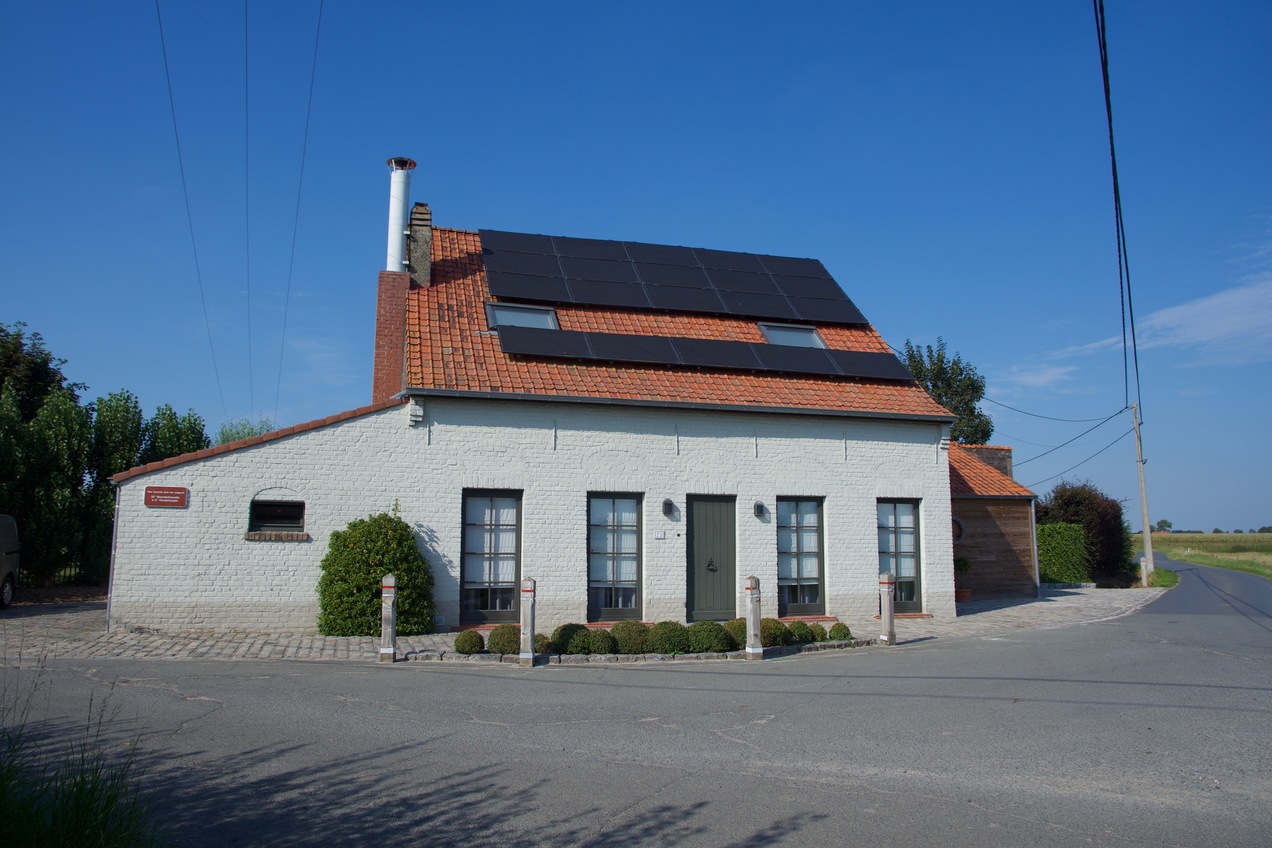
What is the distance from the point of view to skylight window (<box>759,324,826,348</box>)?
1822 cm

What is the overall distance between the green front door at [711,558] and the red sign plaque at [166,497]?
7940 millimetres

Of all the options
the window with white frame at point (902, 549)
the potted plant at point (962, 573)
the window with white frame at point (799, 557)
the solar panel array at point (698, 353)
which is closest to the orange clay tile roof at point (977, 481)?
the potted plant at point (962, 573)

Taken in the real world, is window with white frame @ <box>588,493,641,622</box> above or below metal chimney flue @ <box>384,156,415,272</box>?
below

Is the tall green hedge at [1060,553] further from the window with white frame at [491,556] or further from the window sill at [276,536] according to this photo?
the window sill at [276,536]

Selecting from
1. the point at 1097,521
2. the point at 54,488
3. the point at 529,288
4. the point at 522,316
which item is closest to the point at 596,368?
the point at 522,316

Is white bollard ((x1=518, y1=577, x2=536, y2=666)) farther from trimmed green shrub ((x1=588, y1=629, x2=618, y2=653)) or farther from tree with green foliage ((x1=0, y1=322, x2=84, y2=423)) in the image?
tree with green foliage ((x1=0, y1=322, x2=84, y2=423))

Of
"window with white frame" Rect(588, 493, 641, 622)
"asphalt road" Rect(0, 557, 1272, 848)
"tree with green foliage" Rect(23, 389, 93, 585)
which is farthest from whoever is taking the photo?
"tree with green foliage" Rect(23, 389, 93, 585)

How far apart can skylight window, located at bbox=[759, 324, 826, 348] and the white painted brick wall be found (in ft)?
7.91

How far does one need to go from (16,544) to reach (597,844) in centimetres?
1775

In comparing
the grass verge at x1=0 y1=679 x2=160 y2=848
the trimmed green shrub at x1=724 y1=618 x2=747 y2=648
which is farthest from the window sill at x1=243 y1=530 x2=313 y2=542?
the grass verge at x1=0 y1=679 x2=160 y2=848

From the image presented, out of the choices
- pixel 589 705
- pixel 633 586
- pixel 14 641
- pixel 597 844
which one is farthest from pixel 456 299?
pixel 597 844

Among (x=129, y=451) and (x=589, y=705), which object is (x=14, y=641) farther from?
(x=129, y=451)

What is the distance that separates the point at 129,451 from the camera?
21.5 meters

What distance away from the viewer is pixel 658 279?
18.8m
